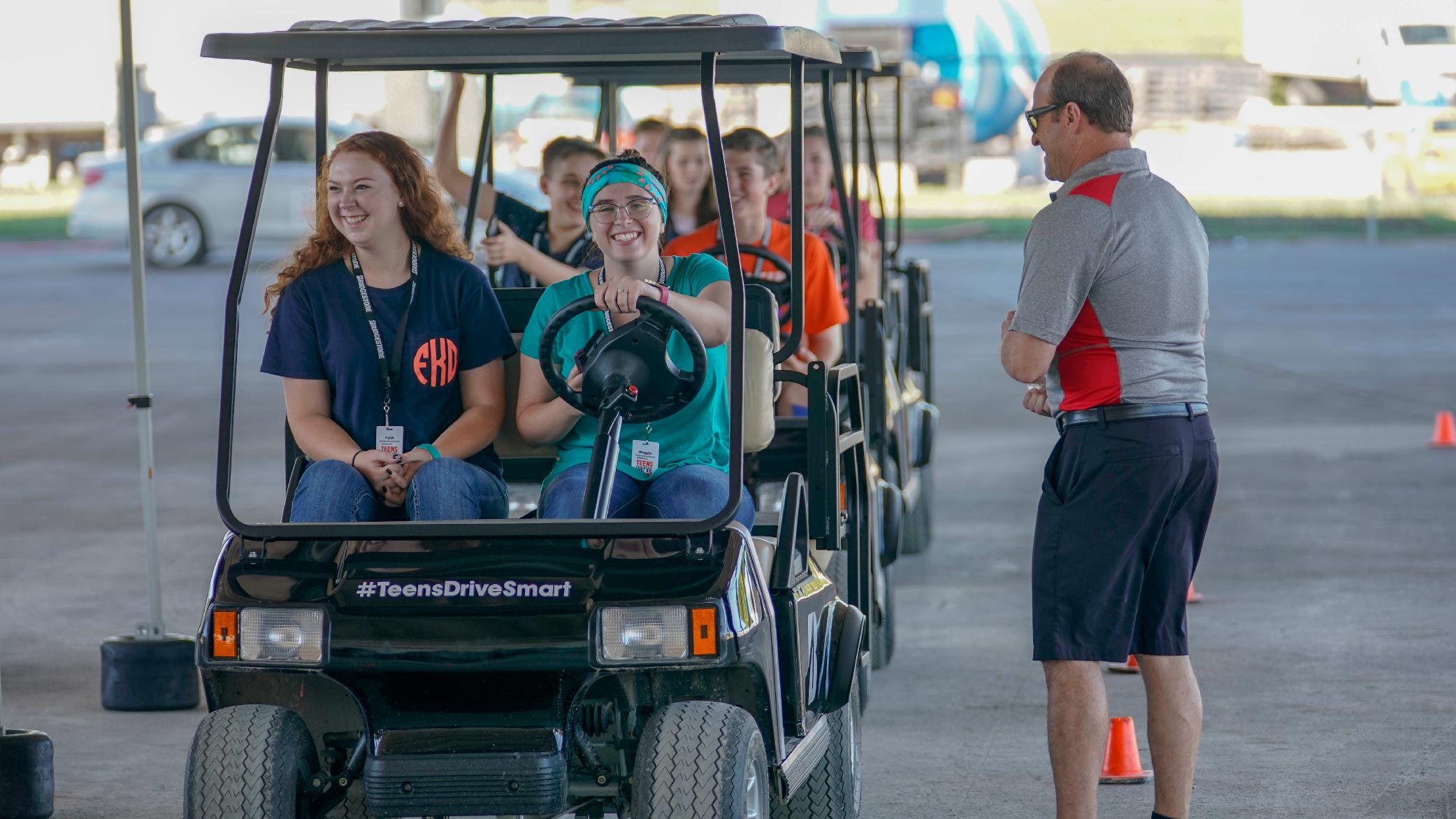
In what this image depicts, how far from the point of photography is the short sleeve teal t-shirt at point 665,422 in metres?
4.19

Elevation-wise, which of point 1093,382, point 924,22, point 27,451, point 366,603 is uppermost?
point 924,22

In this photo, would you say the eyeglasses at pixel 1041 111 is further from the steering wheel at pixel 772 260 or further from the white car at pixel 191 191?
the white car at pixel 191 191

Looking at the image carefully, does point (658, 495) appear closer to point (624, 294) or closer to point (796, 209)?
point (624, 294)

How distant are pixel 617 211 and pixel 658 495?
622 mm

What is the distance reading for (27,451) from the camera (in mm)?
11352

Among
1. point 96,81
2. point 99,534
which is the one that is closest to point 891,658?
point 99,534

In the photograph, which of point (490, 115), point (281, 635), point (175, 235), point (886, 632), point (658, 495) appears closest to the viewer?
point (281, 635)

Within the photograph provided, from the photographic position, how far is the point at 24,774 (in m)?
4.68

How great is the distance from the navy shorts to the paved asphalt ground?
0.91 meters

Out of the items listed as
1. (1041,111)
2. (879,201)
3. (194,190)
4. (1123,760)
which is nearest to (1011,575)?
(879,201)

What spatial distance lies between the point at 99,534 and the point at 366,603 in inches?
228

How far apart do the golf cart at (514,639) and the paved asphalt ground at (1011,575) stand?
48.7 inches

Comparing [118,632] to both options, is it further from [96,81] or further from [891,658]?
[96,81]

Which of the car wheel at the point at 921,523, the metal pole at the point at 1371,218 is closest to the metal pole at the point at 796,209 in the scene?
the car wheel at the point at 921,523
